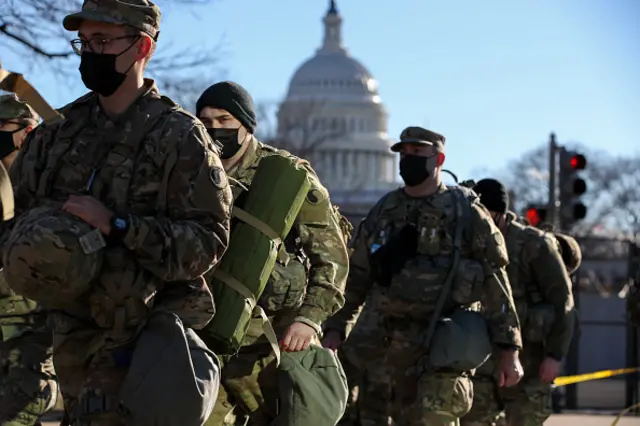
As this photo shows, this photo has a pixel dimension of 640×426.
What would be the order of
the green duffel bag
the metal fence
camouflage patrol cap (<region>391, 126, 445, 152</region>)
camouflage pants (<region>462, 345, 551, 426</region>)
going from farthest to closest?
1. the metal fence
2. camouflage pants (<region>462, 345, 551, 426</region>)
3. camouflage patrol cap (<region>391, 126, 445, 152</region>)
4. the green duffel bag

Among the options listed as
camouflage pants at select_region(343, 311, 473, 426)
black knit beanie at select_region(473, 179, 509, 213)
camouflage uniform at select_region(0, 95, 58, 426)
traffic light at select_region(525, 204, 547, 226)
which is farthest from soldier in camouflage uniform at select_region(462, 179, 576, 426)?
traffic light at select_region(525, 204, 547, 226)

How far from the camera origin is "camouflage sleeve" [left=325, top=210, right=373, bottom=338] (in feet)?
32.9

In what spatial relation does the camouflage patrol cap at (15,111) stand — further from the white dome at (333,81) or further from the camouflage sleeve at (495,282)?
the white dome at (333,81)

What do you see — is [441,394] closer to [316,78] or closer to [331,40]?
[316,78]

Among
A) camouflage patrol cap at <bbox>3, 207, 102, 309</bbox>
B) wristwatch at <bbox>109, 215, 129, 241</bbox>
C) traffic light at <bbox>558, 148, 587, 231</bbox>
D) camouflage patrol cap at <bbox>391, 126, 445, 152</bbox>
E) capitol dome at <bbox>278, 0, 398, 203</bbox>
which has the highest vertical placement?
capitol dome at <bbox>278, 0, 398, 203</bbox>

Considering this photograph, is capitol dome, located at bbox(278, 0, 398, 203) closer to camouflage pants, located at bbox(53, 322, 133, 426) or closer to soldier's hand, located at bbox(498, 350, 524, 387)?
soldier's hand, located at bbox(498, 350, 524, 387)

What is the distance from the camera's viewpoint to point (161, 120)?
235 inches

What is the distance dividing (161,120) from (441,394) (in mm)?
4333

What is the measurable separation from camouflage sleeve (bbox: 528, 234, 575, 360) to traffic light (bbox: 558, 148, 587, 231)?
1063cm

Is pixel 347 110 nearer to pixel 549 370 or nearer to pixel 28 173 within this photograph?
pixel 549 370

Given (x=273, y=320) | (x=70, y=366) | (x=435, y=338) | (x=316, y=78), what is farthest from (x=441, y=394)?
(x=316, y=78)

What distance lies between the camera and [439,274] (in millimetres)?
10086

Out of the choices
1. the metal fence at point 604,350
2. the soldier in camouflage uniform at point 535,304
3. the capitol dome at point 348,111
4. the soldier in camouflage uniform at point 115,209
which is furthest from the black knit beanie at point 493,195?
the capitol dome at point 348,111

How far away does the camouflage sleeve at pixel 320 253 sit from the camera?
7523 millimetres
